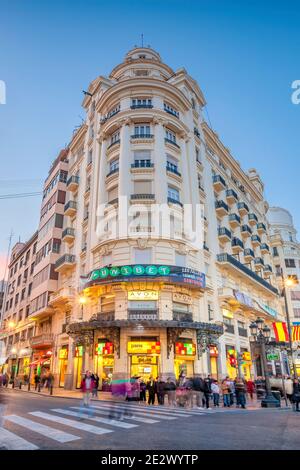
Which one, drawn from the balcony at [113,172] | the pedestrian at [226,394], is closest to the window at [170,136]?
the balcony at [113,172]

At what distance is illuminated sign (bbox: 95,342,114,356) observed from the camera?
72.7ft

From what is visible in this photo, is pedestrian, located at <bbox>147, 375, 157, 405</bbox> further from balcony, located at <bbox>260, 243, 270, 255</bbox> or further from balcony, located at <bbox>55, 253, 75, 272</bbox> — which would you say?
balcony, located at <bbox>260, 243, 270, 255</bbox>

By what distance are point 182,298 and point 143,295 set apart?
3019 mm

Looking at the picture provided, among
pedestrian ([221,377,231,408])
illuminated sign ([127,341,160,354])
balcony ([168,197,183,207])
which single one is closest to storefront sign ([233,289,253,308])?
balcony ([168,197,183,207])

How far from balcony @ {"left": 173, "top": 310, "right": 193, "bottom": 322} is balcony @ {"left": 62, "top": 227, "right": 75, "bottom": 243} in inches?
510

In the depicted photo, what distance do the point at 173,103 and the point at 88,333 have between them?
21955 millimetres

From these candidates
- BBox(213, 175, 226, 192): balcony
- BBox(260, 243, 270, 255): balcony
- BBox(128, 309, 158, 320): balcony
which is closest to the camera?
BBox(128, 309, 158, 320): balcony

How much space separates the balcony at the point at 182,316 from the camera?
76.0ft

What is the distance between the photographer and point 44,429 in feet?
26.4

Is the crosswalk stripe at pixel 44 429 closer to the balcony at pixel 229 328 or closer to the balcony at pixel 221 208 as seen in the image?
the balcony at pixel 229 328

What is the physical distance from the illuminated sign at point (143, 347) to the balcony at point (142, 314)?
158 cm

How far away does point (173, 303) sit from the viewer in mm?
23547

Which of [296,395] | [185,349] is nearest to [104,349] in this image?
[185,349]
